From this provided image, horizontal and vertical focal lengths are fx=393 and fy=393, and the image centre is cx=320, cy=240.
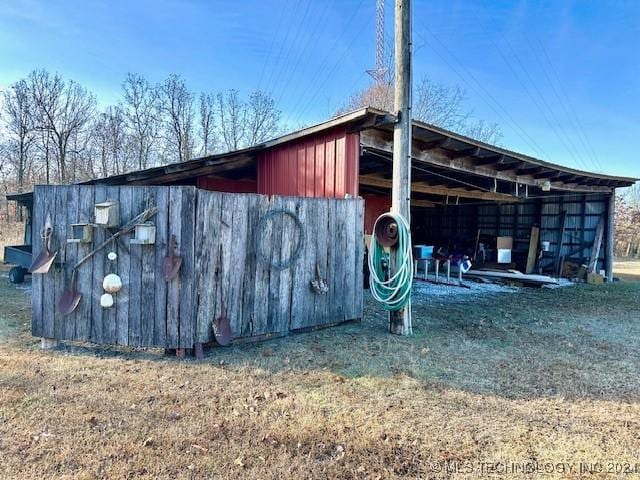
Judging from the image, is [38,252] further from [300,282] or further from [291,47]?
[291,47]

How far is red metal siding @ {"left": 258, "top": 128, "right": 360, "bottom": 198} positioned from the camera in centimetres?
509

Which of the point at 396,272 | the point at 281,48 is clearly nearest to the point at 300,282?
the point at 396,272

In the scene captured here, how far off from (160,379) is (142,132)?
21.8m

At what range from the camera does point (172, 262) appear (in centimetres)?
328

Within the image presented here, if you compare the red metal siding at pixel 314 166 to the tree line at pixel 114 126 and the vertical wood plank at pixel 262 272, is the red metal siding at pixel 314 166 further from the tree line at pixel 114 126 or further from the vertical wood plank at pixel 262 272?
the tree line at pixel 114 126

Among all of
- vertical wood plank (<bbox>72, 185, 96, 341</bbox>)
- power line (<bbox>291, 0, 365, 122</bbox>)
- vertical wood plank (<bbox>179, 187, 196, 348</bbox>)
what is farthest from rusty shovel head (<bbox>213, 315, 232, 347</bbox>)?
power line (<bbox>291, 0, 365, 122</bbox>)

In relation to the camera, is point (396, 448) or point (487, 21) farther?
point (487, 21)

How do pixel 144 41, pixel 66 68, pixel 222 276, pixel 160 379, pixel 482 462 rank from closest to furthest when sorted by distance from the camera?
1. pixel 482 462
2. pixel 160 379
3. pixel 222 276
4. pixel 144 41
5. pixel 66 68

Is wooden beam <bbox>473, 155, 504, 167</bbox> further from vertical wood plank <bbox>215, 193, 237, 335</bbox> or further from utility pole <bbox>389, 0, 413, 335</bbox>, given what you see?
vertical wood plank <bbox>215, 193, 237, 335</bbox>

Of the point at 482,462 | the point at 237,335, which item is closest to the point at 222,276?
the point at 237,335

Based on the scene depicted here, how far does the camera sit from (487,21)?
6309mm

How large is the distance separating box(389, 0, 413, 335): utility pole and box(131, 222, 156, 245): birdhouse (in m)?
2.44

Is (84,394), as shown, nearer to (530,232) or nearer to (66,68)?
(530,232)

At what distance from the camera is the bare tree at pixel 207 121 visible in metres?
22.0
